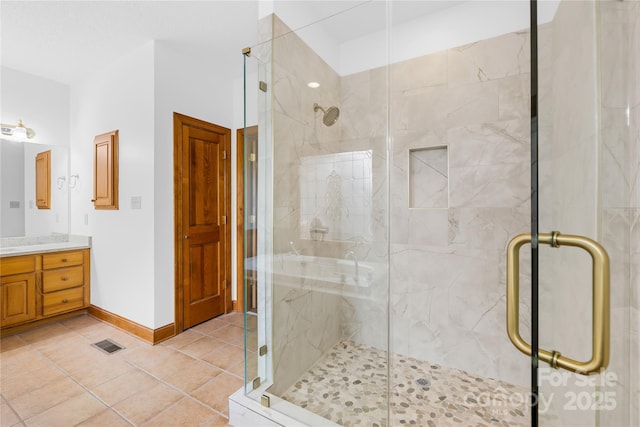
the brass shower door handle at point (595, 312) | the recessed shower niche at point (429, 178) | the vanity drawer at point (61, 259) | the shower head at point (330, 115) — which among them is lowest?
the vanity drawer at point (61, 259)

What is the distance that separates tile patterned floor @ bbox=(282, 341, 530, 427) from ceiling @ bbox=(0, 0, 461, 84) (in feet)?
7.47

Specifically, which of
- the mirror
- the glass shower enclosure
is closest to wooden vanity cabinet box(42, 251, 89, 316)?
the mirror

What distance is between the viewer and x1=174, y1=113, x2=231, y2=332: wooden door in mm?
2715

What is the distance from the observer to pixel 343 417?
1486 mm

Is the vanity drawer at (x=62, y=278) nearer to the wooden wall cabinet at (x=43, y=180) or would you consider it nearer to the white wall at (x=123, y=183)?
the white wall at (x=123, y=183)

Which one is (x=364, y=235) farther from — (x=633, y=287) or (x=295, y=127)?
(x=633, y=287)

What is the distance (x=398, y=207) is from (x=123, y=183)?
2595 mm

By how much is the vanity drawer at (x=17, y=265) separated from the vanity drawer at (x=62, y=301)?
32 cm

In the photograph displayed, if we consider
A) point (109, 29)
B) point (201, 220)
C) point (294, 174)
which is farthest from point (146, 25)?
point (294, 174)

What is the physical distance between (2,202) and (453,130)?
4.34 meters

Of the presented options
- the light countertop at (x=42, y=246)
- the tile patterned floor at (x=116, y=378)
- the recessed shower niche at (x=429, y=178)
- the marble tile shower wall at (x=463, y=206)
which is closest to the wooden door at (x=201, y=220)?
the tile patterned floor at (x=116, y=378)

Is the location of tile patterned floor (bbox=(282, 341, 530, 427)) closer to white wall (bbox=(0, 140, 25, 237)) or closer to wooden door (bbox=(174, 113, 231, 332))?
wooden door (bbox=(174, 113, 231, 332))

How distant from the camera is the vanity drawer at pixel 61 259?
2842 millimetres

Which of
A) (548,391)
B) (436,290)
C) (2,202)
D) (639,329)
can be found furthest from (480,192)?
(2,202)
